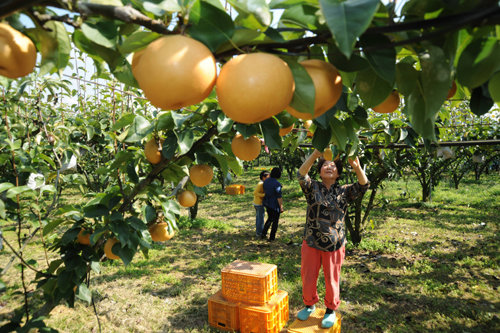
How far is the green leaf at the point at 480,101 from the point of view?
30.4 inches

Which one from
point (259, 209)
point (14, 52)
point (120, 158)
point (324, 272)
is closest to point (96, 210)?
point (120, 158)

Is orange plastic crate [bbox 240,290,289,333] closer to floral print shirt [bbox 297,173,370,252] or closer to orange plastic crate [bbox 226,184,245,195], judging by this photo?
floral print shirt [bbox 297,173,370,252]

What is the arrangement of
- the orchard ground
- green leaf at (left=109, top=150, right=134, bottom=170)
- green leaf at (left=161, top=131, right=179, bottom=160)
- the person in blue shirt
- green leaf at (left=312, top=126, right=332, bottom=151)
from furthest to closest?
the person in blue shirt < the orchard ground < green leaf at (left=109, top=150, right=134, bottom=170) < green leaf at (left=161, top=131, right=179, bottom=160) < green leaf at (left=312, top=126, right=332, bottom=151)

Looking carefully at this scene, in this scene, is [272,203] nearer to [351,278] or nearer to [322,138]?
[351,278]

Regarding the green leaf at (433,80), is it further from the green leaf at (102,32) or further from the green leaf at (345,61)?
the green leaf at (102,32)

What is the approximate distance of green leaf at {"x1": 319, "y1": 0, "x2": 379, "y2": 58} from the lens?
47 centimetres

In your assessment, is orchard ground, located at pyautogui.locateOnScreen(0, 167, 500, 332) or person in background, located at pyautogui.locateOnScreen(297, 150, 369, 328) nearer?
person in background, located at pyautogui.locateOnScreen(297, 150, 369, 328)

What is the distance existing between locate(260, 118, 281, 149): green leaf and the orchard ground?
198cm

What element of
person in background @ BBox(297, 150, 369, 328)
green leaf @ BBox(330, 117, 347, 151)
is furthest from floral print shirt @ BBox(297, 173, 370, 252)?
green leaf @ BBox(330, 117, 347, 151)

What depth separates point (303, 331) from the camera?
2.74 m

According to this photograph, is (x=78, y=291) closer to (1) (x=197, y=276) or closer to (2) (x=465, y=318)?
(1) (x=197, y=276)

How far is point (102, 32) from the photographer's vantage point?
2.09ft

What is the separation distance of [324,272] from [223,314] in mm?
1093

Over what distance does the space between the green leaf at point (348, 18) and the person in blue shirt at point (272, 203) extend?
579cm
